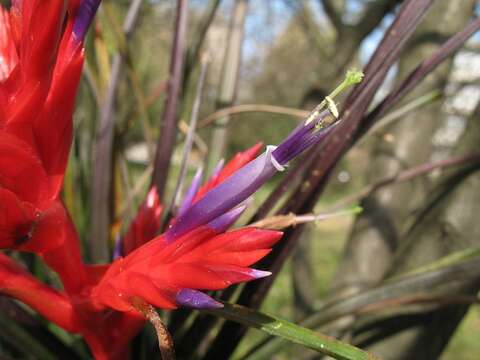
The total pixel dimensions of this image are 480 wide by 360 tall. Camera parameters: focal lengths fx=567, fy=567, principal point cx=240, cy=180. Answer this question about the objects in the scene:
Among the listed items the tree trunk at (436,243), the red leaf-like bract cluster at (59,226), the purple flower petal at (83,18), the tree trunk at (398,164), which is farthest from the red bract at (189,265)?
the tree trunk at (398,164)

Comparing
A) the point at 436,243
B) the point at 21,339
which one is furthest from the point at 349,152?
the point at 21,339

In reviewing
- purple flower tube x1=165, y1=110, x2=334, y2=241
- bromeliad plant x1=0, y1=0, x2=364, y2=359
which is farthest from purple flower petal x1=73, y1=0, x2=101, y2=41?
purple flower tube x1=165, y1=110, x2=334, y2=241

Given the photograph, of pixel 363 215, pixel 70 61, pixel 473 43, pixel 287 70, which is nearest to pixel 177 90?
pixel 70 61

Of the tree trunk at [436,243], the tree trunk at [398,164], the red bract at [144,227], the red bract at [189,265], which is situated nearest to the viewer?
the red bract at [189,265]

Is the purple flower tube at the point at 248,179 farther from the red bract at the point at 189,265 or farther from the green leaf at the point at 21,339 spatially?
the green leaf at the point at 21,339

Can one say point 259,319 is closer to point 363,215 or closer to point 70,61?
point 70,61

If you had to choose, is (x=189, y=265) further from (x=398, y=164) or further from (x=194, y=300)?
(x=398, y=164)

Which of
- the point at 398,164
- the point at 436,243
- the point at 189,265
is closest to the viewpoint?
the point at 189,265
